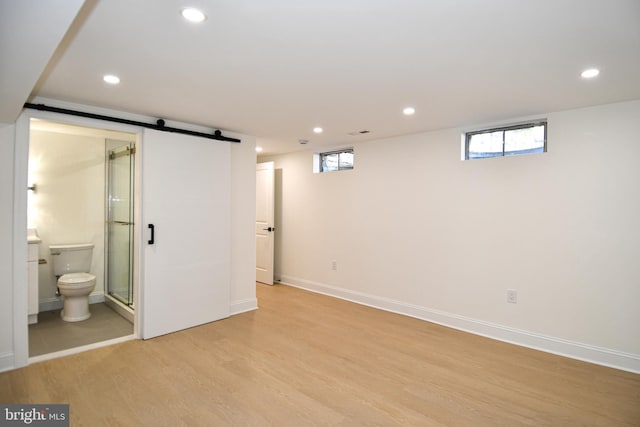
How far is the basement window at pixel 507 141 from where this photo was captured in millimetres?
3598

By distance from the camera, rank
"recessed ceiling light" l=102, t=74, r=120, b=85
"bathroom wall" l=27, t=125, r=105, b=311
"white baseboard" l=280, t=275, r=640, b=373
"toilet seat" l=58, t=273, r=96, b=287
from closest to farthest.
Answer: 1. "recessed ceiling light" l=102, t=74, r=120, b=85
2. "white baseboard" l=280, t=275, r=640, b=373
3. "toilet seat" l=58, t=273, r=96, b=287
4. "bathroom wall" l=27, t=125, r=105, b=311

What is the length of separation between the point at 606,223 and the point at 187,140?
4.23 m

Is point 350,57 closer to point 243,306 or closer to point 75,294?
point 243,306

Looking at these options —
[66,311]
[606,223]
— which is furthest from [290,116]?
[66,311]

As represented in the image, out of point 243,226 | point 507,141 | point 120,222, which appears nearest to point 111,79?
point 243,226

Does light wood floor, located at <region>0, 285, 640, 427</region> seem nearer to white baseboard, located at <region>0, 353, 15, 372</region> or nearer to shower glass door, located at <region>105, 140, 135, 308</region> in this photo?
white baseboard, located at <region>0, 353, 15, 372</region>

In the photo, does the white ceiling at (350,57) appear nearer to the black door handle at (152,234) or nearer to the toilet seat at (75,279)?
the black door handle at (152,234)

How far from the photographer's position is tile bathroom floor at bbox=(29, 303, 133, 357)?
3.37 m

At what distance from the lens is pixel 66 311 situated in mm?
4117

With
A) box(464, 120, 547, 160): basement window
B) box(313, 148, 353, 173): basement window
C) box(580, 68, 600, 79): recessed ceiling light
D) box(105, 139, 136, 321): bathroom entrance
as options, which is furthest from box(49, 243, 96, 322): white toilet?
box(580, 68, 600, 79): recessed ceiling light

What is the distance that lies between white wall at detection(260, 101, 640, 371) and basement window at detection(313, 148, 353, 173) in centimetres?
21

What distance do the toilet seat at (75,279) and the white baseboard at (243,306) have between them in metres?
1.67

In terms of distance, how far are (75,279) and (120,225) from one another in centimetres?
84

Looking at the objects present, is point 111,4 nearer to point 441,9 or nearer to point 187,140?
point 441,9
